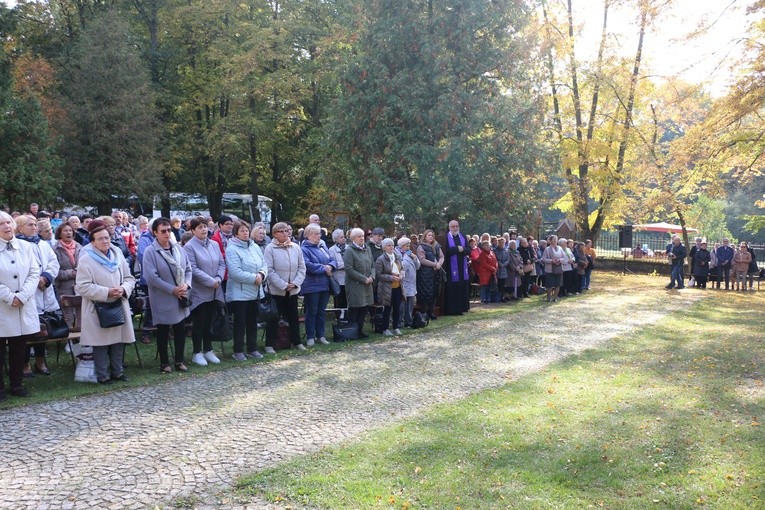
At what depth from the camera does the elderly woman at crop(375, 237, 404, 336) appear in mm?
11305

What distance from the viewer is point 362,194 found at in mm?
19344

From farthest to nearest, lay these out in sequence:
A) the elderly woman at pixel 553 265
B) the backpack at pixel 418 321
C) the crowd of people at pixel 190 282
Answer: the elderly woman at pixel 553 265, the backpack at pixel 418 321, the crowd of people at pixel 190 282

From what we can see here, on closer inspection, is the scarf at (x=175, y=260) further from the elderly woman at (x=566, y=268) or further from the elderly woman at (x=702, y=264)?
the elderly woman at (x=702, y=264)

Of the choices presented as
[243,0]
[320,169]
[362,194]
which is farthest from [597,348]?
[243,0]

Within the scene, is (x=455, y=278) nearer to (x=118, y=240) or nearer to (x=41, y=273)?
(x=118, y=240)

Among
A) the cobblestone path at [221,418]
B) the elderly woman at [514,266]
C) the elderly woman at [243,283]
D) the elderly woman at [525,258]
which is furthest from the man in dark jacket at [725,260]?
the elderly woman at [243,283]

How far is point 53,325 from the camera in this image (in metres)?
7.62

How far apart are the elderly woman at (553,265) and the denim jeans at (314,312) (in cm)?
869

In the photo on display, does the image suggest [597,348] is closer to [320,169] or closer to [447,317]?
[447,317]

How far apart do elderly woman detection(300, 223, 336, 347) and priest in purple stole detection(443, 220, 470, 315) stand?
171 inches

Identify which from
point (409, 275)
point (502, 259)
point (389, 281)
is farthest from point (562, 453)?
point (502, 259)

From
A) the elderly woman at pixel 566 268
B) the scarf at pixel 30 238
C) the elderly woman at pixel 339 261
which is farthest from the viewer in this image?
the elderly woman at pixel 566 268

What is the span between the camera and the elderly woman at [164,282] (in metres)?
8.01

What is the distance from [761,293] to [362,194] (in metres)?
13.4
